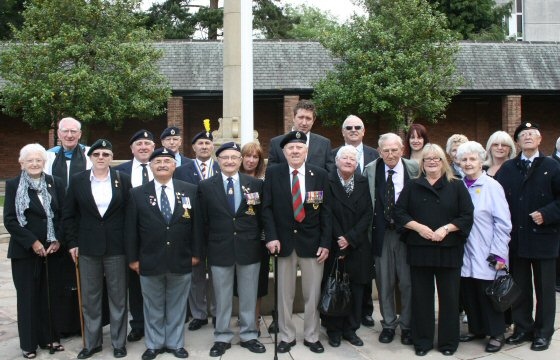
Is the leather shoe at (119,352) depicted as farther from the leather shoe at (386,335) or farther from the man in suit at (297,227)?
the leather shoe at (386,335)

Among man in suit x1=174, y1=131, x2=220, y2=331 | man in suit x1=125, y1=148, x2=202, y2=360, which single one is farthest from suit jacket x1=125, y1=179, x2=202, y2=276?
man in suit x1=174, y1=131, x2=220, y2=331

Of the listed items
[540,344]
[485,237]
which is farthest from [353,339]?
[540,344]

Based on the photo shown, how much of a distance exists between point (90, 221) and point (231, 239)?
48.9 inches

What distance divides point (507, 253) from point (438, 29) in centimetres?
1460

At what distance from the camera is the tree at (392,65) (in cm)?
1789

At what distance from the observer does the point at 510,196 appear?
17.4 ft

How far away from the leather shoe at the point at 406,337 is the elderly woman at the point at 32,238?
3240 millimetres

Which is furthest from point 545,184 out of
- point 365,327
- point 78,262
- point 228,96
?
point 228,96

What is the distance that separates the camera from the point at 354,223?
5.12m

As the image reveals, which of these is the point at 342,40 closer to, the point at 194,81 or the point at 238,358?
the point at 194,81

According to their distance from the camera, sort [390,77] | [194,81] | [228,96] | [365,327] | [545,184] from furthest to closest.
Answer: [194,81] → [390,77] → [228,96] → [365,327] → [545,184]

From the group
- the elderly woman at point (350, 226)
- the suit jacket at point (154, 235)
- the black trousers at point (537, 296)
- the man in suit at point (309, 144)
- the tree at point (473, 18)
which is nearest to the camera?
the suit jacket at point (154, 235)

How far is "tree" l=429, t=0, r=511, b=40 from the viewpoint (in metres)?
29.8

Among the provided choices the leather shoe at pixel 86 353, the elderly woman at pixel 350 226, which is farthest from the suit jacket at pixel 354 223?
the leather shoe at pixel 86 353
